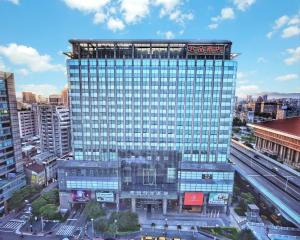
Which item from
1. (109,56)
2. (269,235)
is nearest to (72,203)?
(109,56)

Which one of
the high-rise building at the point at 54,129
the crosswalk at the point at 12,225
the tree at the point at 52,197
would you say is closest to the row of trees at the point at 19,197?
the crosswalk at the point at 12,225

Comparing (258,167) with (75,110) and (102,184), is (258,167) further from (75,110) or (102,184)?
(75,110)

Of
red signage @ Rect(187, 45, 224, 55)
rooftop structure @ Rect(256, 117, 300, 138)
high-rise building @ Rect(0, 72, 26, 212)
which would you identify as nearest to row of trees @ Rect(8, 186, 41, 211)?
high-rise building @ Rect(0, 72, 26, 212)

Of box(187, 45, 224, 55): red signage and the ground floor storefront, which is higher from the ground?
box(187, 45, 224, 55): red signage

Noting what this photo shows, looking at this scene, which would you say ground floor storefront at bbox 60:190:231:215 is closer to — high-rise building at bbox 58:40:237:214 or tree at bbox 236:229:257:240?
high-rise building at bbox 58:40:237:214

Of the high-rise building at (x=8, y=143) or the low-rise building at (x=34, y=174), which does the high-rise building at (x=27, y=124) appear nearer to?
the low-rise building at (x=34, y=174)

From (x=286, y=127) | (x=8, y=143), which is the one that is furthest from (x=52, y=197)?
(x=286, y=127)
